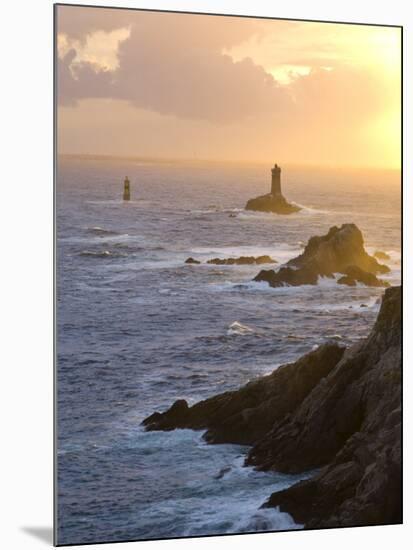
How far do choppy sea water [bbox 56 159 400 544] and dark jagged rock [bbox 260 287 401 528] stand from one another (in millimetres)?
110

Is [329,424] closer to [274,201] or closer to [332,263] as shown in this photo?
[332,263]

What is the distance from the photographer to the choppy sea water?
340 inches

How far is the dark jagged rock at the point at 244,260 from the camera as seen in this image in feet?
29.7

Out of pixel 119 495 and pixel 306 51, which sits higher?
pixel 306 51

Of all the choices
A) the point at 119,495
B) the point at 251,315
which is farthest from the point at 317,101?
the point at 119,495

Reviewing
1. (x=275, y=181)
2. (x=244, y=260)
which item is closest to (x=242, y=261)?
(x=244, y=260)

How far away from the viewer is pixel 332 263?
924 centimetres

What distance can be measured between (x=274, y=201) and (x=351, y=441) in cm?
177

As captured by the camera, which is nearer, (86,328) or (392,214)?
(86,328)

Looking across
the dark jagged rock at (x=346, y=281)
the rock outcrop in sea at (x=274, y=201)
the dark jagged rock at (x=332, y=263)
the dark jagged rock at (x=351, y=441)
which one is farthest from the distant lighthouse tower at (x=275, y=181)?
the dark jagged rock at (x=351, y=441)

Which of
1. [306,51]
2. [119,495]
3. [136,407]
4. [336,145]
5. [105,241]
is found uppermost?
[306,51]

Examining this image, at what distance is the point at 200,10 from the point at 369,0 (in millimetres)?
1290

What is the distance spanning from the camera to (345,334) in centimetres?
921

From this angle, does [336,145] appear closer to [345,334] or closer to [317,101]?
[317,101]
